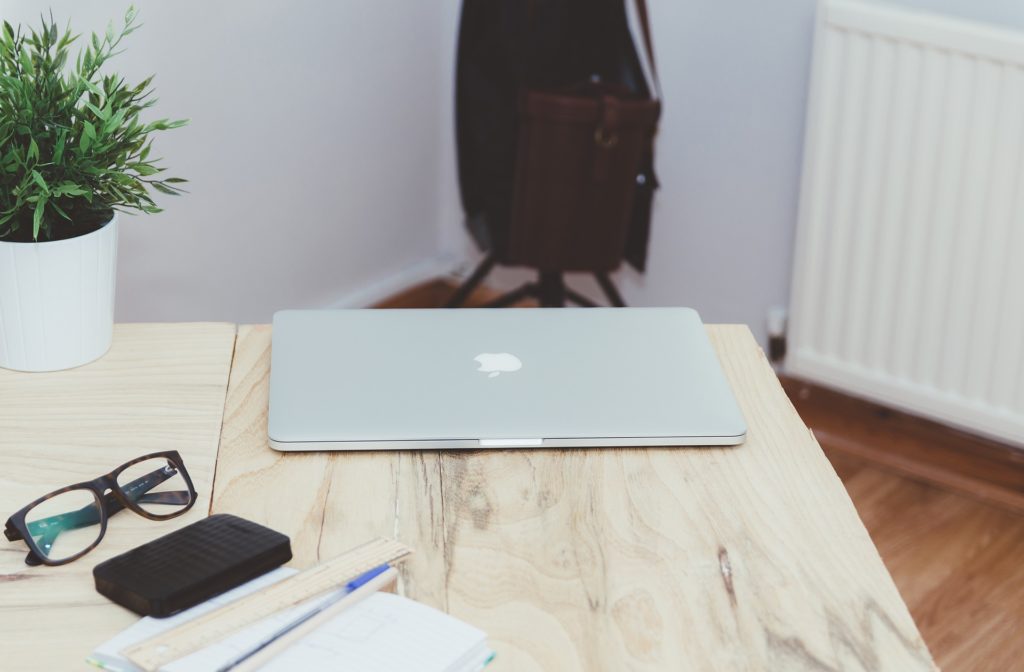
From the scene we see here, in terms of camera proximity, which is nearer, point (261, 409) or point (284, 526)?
point (284, 526)

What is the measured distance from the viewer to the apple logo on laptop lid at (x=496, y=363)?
3.27ft

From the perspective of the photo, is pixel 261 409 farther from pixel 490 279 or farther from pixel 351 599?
pixel 490 279

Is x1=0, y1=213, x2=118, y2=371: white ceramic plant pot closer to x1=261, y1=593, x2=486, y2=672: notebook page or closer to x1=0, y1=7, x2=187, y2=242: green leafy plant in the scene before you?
x1=0, y1=7, x2=187, y2=242: green leafy plant

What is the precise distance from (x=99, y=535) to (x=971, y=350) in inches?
60.9

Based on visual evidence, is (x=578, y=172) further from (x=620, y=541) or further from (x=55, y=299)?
(x=620, y=541)

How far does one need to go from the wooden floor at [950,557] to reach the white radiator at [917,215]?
0.43ft

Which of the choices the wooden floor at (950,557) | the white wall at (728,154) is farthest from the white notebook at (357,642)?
the white wall at (728,154)

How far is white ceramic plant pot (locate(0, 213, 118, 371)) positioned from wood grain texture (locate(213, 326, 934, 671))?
0.16 meters

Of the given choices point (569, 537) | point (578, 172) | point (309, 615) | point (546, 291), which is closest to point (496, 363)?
point (569, 537)

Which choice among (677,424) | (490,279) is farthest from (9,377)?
(490,279)

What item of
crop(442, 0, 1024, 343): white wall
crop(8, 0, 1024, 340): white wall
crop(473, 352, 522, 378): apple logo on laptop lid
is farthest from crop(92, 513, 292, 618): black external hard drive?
crop(442, 0, 1024, 343): white wall

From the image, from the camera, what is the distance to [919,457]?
2.11 meters

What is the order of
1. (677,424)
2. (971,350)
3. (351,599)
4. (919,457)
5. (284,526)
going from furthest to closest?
(919,457), (971,350), (677,424), (284,526), (351,599)

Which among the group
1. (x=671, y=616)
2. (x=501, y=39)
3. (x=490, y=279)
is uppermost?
(x=501, y=39)
